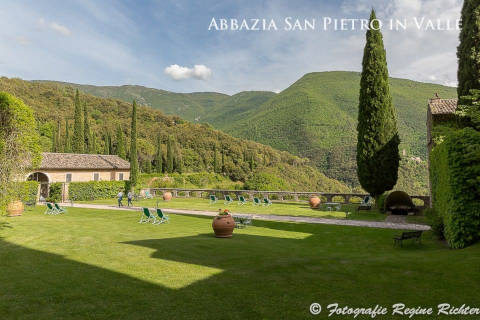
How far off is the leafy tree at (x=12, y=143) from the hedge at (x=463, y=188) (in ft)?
51.2

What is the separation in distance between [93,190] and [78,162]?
516 centimetres

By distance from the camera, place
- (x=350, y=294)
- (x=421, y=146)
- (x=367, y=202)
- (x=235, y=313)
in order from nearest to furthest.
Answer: (x=235, y=313) < (x=350, y=294) < (x=367, y=202) < (x=421, y=146)

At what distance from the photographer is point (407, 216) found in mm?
18328

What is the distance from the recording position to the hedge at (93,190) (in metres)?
28.9

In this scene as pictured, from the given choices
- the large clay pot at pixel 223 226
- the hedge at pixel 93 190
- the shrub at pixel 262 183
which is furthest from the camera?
the shrub at pixel 262 183

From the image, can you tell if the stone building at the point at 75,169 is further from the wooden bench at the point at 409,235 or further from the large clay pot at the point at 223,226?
the wooden bench at the point at 409,235

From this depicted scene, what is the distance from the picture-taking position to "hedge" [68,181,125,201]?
28891 millimetres

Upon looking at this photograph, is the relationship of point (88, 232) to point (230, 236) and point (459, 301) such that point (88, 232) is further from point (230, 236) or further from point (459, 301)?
point (459, 301)

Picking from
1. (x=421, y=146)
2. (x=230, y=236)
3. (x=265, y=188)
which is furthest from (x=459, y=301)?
(x=421, y=146)

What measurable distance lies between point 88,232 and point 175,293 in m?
7.87

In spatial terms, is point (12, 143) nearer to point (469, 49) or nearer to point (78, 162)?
point (469, 49)

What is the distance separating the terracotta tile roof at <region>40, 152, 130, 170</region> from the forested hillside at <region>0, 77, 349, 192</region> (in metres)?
13.3

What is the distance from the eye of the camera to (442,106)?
20.0 metres

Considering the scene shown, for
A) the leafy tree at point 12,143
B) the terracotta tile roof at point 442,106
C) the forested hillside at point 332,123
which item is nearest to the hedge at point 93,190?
the leafy tree at point 12,143
